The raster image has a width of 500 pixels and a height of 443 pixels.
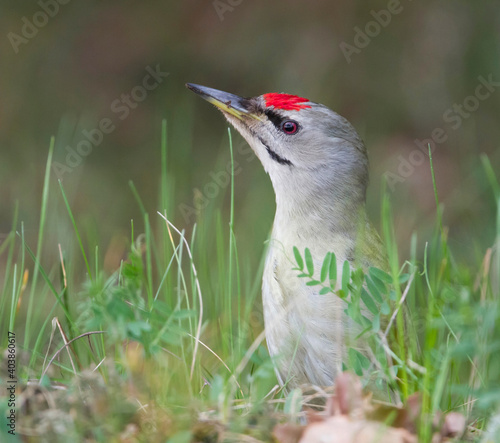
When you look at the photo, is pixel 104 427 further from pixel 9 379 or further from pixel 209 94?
pixel 209 94

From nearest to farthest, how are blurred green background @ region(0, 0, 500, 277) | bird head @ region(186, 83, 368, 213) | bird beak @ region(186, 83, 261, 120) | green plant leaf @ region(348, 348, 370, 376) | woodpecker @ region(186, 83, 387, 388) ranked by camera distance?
1. green plant leaf @ region(348, 348, 370, 376)
2. woodpecker @ region(186, 83, 387, 388)
3. bird head @ region(186, 83, 368, 213)
4. bird beak @ region(186, 83, 261, 120)
5. blurred green background @ region(0, 0, 500, 277)

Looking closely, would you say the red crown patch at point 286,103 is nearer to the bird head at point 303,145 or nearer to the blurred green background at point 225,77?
the bird head at point 303,145

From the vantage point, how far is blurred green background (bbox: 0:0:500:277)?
6566 mm

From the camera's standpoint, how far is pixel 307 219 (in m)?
3.16

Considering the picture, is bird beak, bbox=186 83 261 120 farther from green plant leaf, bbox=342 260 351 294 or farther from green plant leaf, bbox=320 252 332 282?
green plant leaf, bbox=342 260 351 294

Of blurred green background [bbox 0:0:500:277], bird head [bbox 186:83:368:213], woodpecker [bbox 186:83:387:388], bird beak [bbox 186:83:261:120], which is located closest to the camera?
woodpecker [bbox 186:83:387:388]

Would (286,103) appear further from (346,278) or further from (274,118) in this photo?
(346,278)

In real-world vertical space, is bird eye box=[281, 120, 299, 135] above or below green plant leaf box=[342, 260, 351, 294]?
above

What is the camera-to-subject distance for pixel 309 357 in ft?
9.20

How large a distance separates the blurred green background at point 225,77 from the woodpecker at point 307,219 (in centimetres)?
279

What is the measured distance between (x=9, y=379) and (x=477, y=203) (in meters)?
5.06

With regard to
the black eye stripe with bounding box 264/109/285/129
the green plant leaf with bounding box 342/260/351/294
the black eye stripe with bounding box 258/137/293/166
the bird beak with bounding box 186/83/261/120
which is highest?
the bird beak with bounding box 186/83/261/120

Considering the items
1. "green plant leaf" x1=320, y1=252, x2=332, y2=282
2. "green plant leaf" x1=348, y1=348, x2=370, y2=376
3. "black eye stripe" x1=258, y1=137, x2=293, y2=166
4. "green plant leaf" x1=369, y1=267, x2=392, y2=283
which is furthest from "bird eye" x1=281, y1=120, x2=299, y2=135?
"green plant leaf" x1=348, y1=348, x2=370, y2=376

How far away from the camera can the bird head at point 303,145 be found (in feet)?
11.1
